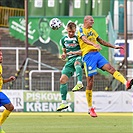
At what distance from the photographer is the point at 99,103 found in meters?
28.5

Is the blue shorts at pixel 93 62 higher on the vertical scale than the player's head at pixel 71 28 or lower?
lower

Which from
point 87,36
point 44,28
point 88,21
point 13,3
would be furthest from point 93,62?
point 13,3

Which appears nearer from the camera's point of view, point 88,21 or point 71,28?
point 88,21

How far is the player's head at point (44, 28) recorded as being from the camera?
3603 centimetres

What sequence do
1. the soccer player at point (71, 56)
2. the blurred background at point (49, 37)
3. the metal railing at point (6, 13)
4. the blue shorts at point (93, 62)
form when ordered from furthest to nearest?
the metal railing at point (6, 13) < the blurred background at point (49, 37) < the soccer player at point (71, 56) < the blue shorts at point (93, 62)

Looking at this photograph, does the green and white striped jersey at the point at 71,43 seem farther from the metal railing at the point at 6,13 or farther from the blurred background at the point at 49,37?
the metal railing at the point at 6,13

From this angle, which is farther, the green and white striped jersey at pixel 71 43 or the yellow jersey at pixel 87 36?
the green and white striped jersey at pixel 71 43

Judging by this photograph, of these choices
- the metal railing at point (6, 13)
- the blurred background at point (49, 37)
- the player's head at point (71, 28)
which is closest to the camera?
the player's head at point (71, 28)

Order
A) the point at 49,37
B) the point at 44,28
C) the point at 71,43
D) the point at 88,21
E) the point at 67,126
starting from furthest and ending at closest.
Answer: the point at 44,28 < the point at 49,37 < the point at 67,126 < the point at 71,43 < the point at 88,21

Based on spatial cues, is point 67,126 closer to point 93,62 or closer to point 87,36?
point 93,62

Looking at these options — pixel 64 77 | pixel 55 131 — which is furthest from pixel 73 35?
pixel 55 131

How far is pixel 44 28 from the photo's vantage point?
119 feet

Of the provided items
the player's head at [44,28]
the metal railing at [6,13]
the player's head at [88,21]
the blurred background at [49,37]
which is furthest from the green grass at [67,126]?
the metal railing at [6,13]

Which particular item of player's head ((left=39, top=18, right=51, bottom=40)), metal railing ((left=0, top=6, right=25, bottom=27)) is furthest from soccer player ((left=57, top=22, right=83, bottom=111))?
metal railing ((left=0, top=6, right=25, bottom=27))
